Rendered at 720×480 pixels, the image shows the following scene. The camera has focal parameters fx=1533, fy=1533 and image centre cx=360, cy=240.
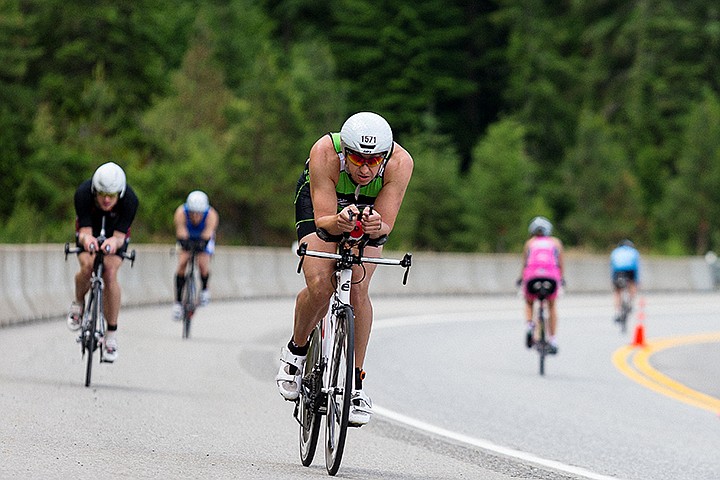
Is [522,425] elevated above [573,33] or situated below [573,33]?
below

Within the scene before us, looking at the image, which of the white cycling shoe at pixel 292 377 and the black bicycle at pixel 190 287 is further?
the black bicycle at pixel 190 287

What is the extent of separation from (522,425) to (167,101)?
2206 inches

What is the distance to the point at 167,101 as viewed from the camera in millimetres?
66188

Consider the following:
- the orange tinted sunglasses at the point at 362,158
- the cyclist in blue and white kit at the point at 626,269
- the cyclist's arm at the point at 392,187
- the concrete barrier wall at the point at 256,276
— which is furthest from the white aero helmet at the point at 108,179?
the cyclist in blue and white kit at the point at 626,269

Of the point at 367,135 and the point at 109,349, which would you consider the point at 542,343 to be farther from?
the point at 367,135

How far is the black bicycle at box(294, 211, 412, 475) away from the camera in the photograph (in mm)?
7762

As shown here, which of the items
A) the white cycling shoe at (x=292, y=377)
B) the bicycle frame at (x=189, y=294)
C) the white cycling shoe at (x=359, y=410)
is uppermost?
the bicycle frame at (x=189, y=294)

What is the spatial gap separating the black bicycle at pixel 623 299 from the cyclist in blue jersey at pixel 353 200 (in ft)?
60.1

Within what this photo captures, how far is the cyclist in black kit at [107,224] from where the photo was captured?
12.0 meters

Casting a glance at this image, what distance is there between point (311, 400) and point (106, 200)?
450 centimetres

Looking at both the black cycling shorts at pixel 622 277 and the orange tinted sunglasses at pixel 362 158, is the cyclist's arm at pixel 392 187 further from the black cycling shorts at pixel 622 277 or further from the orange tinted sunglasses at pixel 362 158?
the black cycling shorts at pixel 622 277

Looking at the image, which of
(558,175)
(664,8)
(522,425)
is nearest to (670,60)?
(664,8)

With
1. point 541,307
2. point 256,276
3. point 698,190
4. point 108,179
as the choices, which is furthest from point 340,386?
point 698,190

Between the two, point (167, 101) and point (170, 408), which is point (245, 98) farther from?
point (170, 408)
